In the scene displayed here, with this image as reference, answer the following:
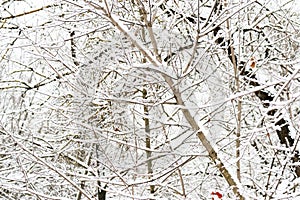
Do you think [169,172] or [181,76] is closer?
[181,76]

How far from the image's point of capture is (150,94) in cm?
416

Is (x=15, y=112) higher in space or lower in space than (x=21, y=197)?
higher

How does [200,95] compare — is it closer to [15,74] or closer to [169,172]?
[169,172]

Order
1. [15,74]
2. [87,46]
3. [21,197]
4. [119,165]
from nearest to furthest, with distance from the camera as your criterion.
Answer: [119,165]
[87,46]
[15,74]
[21,197]

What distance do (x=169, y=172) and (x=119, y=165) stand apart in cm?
54

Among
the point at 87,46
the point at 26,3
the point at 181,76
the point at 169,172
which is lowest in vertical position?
the point at 169,172

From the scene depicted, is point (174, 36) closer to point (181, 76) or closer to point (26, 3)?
point (181, 76)

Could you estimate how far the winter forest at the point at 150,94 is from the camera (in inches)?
112

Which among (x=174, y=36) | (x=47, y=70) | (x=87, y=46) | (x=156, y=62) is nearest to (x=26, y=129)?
(x=47, y=70)

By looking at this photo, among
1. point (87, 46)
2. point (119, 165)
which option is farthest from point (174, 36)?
point (87, 46)

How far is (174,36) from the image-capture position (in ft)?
11.3

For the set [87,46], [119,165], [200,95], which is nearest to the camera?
[119,165]

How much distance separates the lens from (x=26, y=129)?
16.4 ft

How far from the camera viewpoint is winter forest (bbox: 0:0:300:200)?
2.84m
